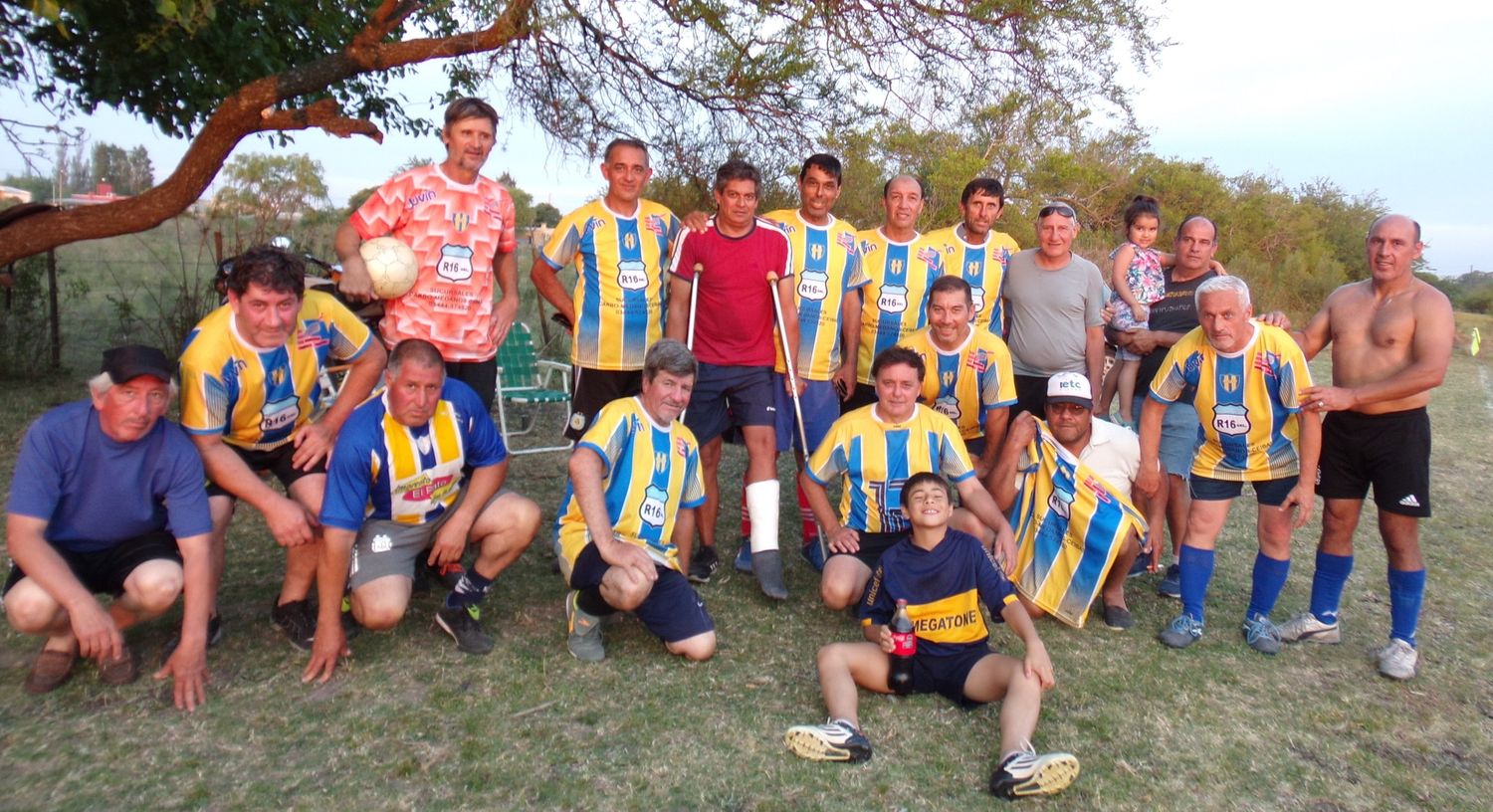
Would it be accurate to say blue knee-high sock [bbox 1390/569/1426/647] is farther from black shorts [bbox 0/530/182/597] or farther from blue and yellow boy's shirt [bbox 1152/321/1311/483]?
black shorts [bbox 0/530/182/597]

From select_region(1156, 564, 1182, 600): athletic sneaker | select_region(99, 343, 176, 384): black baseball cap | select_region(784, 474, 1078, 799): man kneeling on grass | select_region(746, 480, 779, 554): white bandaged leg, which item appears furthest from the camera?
select_region(1156, 564, 1182, 600): athletic sneaker

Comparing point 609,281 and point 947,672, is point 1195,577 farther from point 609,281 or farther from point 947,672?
point 609,281

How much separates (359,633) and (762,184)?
3924 millimetres

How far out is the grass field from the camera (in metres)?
2.85

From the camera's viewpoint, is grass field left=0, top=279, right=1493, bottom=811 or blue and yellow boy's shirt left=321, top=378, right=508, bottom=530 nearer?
grass field left=0, top=279, right=1493, bottom=811

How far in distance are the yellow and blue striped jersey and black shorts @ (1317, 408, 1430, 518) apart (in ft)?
2.71

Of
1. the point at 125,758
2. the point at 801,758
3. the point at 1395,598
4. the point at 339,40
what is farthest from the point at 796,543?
the point at 339,40

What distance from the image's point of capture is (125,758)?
9.47ft

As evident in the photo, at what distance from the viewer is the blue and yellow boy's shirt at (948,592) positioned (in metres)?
3.46

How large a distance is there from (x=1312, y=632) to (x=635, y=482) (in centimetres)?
298

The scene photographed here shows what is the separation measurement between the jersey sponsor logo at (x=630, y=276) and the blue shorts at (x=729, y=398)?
0.48m

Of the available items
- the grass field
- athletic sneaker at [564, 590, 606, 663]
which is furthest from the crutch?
athletic sneaker at [564, 590, 606, 663]

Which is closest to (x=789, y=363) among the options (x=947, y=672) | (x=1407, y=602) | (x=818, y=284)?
(x=818, y=284)

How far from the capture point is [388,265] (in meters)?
4.03
